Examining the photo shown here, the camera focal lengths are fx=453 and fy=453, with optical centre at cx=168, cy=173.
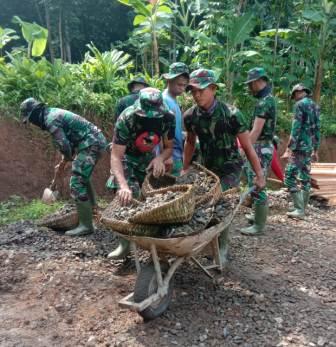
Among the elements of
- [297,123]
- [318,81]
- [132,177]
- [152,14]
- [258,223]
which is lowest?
[258,223]

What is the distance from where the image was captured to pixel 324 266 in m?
4.86

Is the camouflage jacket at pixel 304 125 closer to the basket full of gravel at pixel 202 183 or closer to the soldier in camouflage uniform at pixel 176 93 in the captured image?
the soldier in camouflage uniform at pixel 176 93

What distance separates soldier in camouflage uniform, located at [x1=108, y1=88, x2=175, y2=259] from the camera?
12.7 feet

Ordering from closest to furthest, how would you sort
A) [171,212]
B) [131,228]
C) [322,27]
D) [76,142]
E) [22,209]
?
[171,212]
[131,228]
[76,142]
[22,209]
[322,27]

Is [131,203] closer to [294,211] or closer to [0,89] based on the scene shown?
[294,211]

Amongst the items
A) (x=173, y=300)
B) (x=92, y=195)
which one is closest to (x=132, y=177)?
(x=173, y=300)

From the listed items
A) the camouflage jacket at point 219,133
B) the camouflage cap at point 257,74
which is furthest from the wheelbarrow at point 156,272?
the camouflage cap at point 257,74

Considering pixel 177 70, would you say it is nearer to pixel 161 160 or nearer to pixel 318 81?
pixel 161 160

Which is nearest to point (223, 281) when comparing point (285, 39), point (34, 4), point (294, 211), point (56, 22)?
point (294, 211)

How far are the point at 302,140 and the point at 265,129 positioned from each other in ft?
4.49

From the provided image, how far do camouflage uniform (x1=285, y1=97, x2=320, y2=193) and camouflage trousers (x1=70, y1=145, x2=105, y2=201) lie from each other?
10.2 feet

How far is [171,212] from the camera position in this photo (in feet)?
10.2

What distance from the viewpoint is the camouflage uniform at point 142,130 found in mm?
3910

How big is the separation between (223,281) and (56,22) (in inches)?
552
